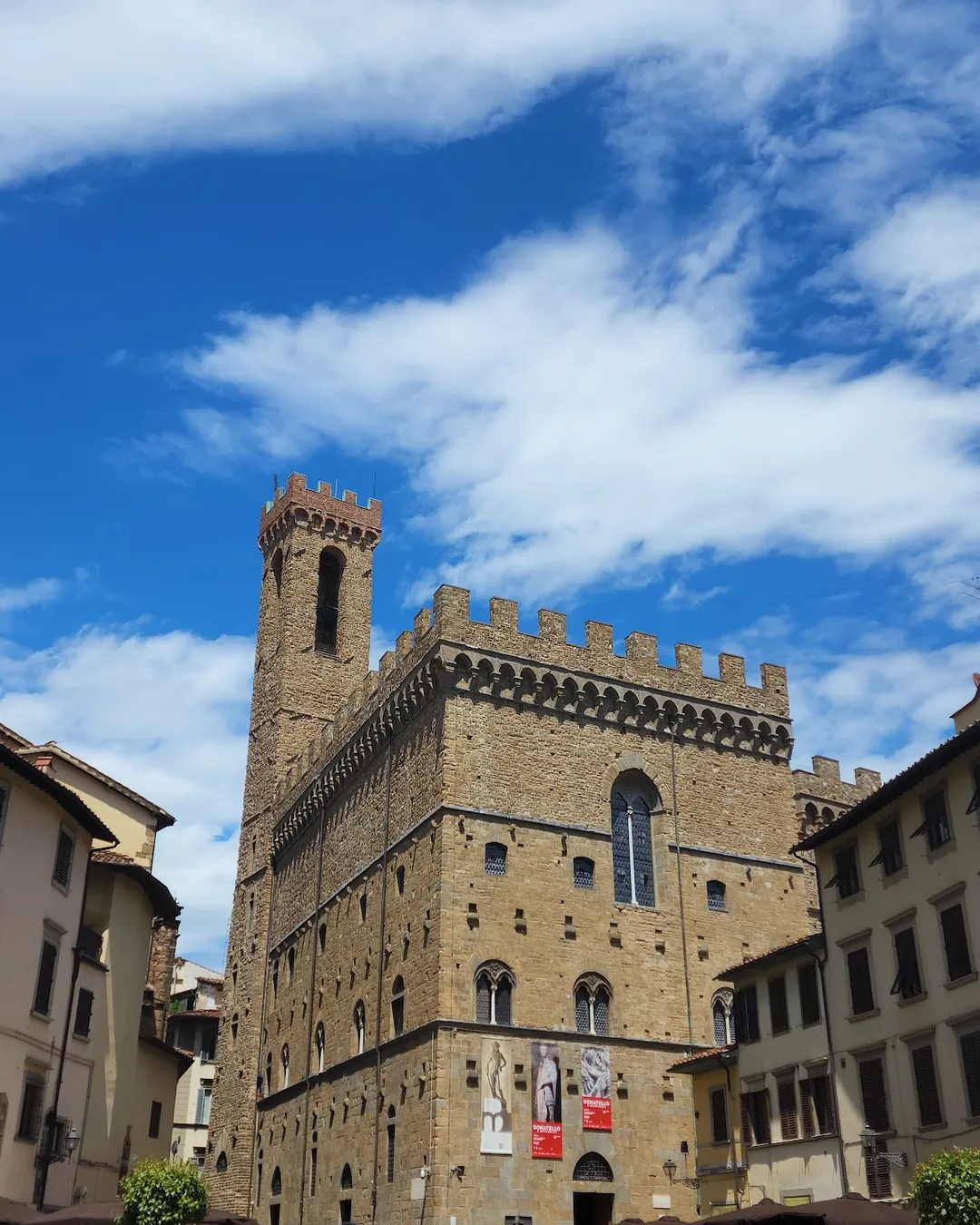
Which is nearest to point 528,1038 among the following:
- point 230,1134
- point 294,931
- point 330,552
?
point 294,931

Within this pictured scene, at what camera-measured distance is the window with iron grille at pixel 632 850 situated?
36.8 meters

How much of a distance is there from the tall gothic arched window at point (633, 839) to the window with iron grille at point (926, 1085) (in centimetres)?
1258

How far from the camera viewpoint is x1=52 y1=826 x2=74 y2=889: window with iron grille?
29531 mm

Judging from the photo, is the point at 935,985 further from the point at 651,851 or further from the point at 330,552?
the point at 330,552

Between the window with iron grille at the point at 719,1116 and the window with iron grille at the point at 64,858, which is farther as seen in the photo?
the window with iron grille at the point at 719,1116

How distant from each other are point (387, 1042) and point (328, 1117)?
18.3ft

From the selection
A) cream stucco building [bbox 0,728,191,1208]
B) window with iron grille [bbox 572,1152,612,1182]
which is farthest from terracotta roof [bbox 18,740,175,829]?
window with iron grille [bbox 572,1152,612,1182]

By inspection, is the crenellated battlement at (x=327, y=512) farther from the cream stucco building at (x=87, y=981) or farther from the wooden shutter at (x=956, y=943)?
the wooden shutter at (x=956, y=943)

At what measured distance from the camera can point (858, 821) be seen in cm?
2775

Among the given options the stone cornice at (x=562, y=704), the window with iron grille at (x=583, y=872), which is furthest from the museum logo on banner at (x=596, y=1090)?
the stone cornice at (x=562, y=704)

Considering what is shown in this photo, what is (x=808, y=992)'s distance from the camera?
93.7ft

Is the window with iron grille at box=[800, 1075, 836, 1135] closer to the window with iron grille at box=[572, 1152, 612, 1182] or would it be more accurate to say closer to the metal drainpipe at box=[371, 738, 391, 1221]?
the window with iron grille at box=[572, 1152, 612, 1182]

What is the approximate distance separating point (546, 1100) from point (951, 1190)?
49.3 feet

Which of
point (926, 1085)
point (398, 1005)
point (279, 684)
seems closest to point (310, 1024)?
point (398, 1005)
